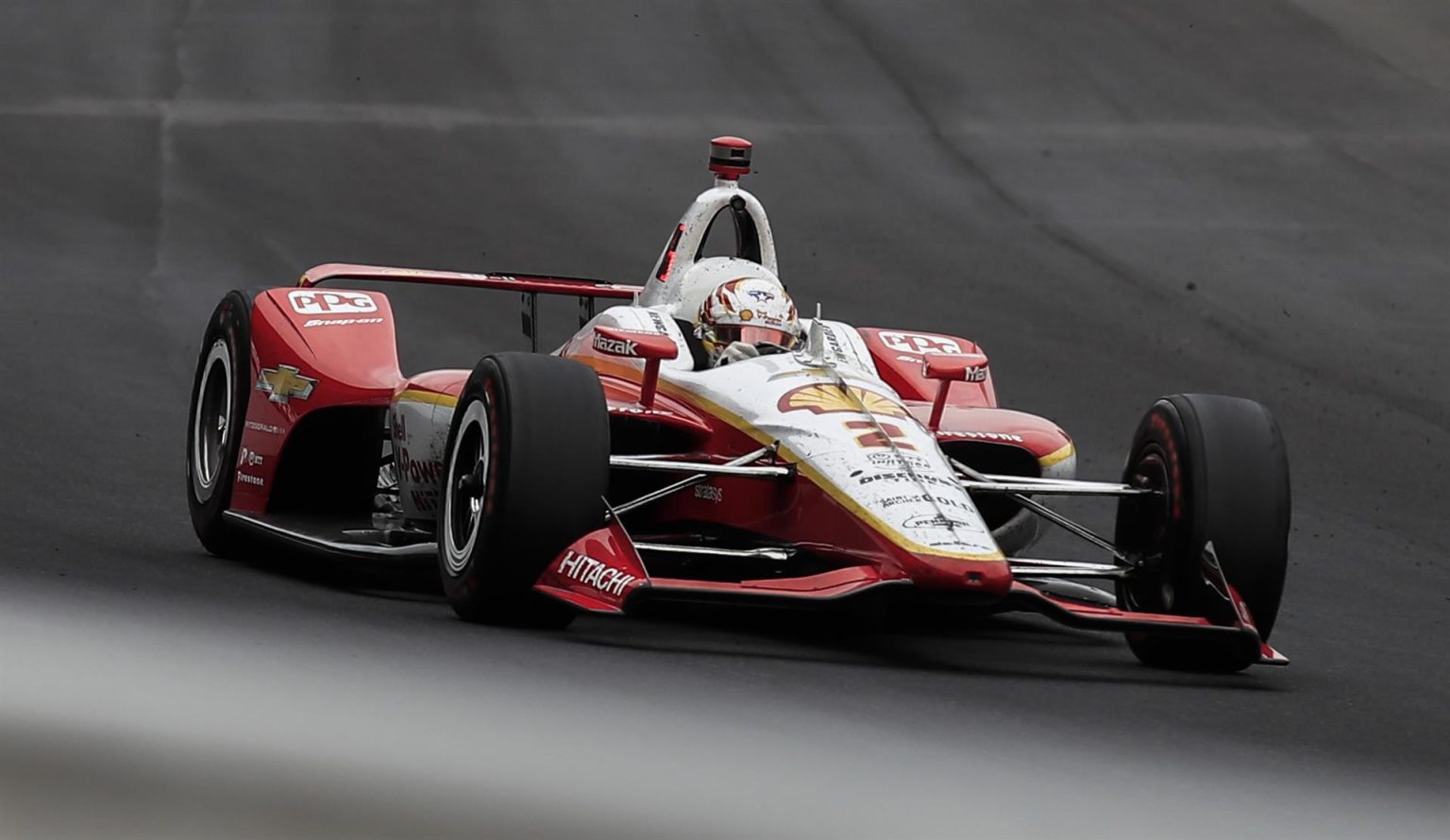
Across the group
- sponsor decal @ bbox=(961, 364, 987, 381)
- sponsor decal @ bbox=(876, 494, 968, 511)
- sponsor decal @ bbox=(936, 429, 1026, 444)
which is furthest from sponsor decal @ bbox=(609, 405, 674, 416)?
sponsor decal @ bbox=(961, 364, 987, 381)

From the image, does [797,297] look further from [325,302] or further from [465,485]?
[465,485]

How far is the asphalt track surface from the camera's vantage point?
624 centimetres

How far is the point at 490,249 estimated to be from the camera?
1959cm

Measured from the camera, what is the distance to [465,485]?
859 cm

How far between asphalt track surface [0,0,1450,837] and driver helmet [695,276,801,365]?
119 centimetres

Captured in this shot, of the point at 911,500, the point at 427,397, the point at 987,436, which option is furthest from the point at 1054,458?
the point at 427,397

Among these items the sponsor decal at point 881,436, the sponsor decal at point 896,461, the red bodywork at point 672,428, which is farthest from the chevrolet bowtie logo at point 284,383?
the sponsor decal at point 896,461

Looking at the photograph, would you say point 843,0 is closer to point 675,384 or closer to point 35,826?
point 675,384

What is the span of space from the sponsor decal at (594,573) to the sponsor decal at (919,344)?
9.17 ft

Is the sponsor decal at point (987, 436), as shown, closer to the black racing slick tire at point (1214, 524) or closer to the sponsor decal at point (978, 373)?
the sponsor decal at point (978, 373)

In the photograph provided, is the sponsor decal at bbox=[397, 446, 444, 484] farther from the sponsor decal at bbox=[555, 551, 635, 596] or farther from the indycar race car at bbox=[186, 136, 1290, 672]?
the sponsor decal at bbox=[555, 551, 635, 596]

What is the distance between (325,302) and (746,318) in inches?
84.6

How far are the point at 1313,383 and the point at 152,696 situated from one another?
11.6 metres

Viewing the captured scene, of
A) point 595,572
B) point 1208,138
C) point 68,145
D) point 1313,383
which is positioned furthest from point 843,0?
point 595,572
